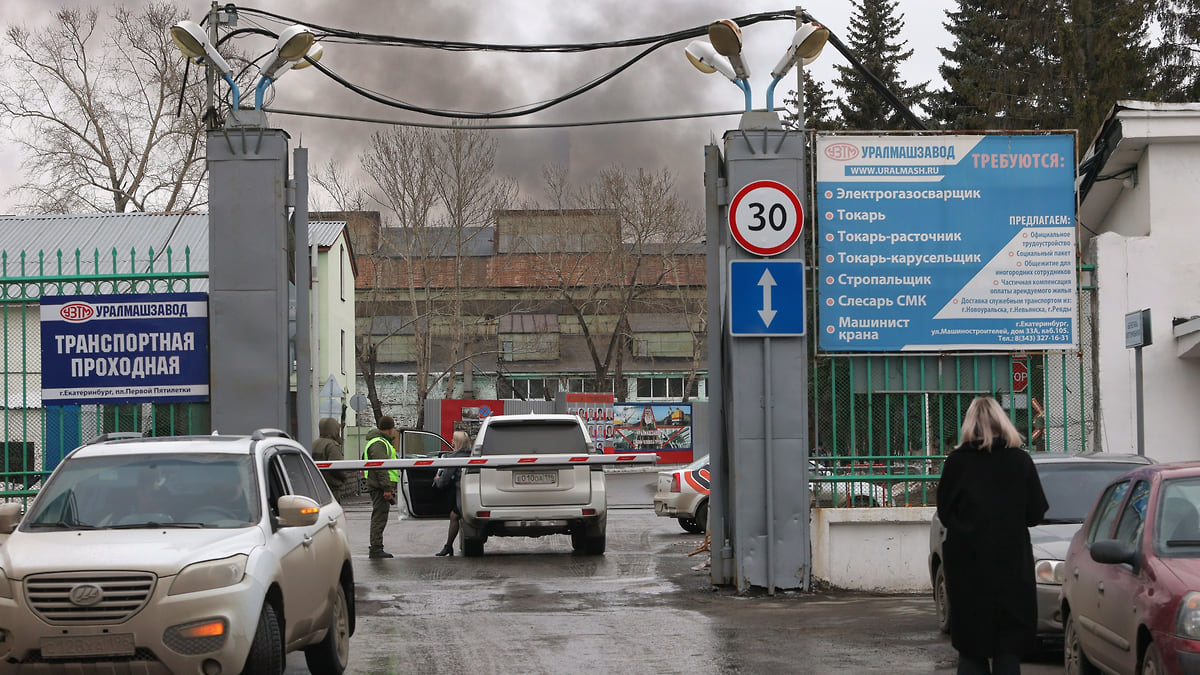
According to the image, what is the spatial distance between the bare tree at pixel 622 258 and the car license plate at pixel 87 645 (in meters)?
54.1

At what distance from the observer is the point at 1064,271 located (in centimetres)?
1347

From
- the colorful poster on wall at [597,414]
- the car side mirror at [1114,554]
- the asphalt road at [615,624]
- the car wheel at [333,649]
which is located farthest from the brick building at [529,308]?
the car side mirror at [1114,554]

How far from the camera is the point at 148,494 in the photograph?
8180 millimetres

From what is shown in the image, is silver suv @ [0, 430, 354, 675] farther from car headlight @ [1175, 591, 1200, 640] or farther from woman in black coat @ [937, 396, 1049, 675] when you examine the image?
car headlight @ [1175, 591, 1200, 640]

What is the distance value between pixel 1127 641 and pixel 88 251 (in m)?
37.3

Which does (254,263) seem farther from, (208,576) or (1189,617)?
(1189,617)

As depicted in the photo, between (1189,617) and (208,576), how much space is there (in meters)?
5.01

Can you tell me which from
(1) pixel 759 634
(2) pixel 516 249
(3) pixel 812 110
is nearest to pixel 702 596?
(1) pixel 759 634

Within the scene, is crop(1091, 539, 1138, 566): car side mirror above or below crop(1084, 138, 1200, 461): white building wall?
below

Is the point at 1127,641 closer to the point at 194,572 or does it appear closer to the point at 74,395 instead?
the point at 194,572

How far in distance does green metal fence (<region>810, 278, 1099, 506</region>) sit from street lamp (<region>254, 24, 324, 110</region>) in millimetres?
5907

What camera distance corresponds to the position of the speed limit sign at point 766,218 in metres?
13.1

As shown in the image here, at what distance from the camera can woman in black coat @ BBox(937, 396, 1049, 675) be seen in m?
6.95

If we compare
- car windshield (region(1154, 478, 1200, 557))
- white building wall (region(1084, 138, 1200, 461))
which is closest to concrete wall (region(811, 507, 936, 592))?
white building wall (region(1084, 138, 1200, 461))
